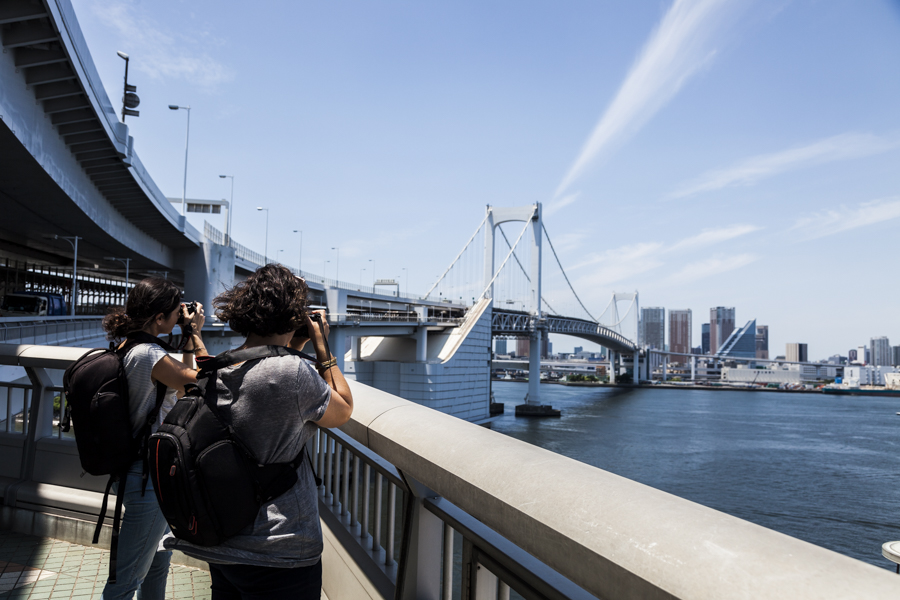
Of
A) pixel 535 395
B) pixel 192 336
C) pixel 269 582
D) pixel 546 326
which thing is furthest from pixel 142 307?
pixel 546 326

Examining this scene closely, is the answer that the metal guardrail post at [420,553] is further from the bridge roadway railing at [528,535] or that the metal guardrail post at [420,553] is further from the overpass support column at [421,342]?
the overpass support column at [421,342]

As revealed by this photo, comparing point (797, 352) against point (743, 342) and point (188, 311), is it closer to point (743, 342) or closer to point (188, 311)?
point (743, 342)

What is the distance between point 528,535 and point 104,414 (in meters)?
1.41

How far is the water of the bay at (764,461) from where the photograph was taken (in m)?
16.7

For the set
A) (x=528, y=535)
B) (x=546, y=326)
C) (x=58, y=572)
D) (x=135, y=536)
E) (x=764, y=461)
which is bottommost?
(x=764, y=461)

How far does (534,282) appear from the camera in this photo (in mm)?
48344

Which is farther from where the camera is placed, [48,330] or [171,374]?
[48,330]

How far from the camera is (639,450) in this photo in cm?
2742

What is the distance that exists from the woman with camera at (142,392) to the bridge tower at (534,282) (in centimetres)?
4146

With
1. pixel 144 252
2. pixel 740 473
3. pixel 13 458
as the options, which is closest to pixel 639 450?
pixel 740 473

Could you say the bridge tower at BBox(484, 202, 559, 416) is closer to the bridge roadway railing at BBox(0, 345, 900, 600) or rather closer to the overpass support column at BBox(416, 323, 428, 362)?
the overpass support column at BBox(416, 323, 428, 362)

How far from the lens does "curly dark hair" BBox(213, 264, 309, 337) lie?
4.59 feet

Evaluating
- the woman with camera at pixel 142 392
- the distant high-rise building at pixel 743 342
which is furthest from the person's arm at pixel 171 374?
the distant high-rise building at pixel 743 342

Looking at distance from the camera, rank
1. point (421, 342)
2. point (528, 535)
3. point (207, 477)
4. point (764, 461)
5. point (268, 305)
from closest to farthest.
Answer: point (528, 535), point (207, 477), point (268, 305), point (764, 461), point (421, 342)
